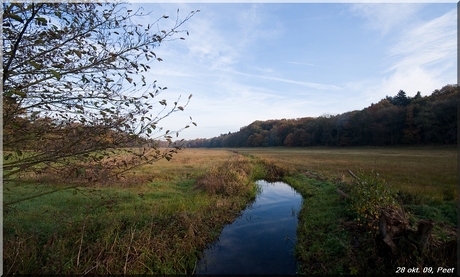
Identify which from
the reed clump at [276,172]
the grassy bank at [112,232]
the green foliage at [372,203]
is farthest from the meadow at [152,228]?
the reed clump at [276,172]

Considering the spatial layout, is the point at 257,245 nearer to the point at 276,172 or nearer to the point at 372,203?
the point at 372,203

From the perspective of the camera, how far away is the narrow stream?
7543mm

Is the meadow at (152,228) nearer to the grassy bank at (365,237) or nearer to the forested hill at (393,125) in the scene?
the grassy bank at (365,237)

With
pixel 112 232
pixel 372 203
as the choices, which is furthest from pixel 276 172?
pixel 112 232

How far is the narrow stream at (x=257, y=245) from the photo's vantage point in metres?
7.54

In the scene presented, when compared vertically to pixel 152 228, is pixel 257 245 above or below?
below

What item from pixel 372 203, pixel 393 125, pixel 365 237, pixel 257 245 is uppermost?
pixel 393 125

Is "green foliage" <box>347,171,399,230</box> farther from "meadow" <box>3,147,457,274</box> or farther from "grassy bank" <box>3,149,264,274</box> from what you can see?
"grassy bank" <box>3,149,264,274</box>

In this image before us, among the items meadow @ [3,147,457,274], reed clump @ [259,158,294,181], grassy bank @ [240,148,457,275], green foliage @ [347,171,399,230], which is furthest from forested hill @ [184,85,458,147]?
green foliage @ [347,171,399,230]

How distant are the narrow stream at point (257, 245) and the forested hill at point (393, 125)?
6007 cm

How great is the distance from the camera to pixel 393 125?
67.3 m

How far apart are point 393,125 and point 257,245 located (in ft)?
240

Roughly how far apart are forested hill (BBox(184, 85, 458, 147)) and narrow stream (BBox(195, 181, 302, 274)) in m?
60.1

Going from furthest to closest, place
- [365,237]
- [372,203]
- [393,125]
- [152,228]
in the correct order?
[393,125]
[152,228]
[372,203]
[365,237]
